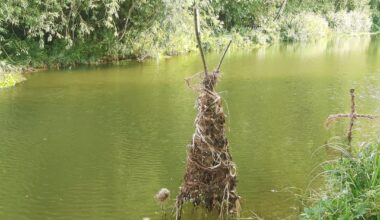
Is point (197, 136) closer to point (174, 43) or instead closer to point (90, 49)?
point (90, 49)

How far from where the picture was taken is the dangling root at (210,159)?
6078mm

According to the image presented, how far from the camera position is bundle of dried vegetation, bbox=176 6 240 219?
608cm

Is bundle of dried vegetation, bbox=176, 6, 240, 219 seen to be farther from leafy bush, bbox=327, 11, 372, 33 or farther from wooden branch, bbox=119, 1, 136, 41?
leafy bush, bbox=327, 11, 372, 33

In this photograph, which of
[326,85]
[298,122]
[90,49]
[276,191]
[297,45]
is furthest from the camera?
[297,45]

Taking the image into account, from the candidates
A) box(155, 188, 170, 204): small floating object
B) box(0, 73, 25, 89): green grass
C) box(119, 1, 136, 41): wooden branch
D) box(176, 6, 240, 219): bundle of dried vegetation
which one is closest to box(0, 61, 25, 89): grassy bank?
box(0, 73, 25, 89): green grass

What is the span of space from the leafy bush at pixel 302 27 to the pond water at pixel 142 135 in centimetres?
1770

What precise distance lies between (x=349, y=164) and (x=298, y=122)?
259 inches

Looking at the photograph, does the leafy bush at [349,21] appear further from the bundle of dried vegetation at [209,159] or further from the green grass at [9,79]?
the bundle of dried vegetation at [209,159]

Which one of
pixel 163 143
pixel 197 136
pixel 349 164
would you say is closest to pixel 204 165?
pixel 197 136

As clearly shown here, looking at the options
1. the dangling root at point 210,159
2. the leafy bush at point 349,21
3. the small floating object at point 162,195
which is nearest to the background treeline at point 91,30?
the dangling root at point 210,159

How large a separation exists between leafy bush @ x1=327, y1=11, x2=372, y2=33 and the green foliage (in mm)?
41829

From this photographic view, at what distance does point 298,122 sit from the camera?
11.6 metres

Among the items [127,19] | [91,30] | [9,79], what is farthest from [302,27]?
[9,79]

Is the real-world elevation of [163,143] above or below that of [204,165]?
below
